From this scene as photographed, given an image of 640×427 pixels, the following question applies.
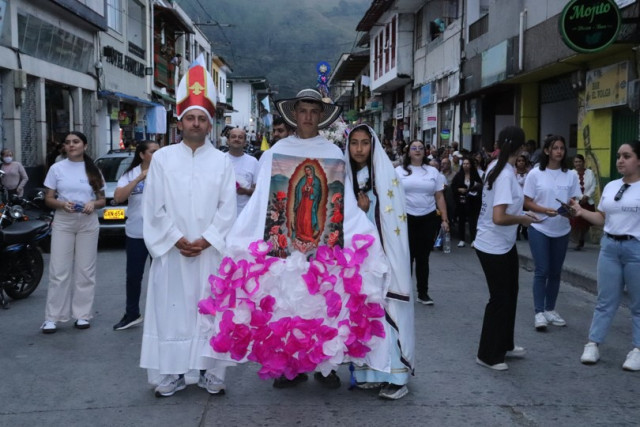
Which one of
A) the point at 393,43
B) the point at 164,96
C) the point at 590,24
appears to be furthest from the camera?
the point at 164,96

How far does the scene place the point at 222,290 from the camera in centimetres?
456

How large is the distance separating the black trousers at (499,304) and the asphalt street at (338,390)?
0.17 meters

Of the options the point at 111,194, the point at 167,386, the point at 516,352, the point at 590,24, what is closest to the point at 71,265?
the point at 167,386

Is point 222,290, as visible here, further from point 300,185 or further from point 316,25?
point 316,25

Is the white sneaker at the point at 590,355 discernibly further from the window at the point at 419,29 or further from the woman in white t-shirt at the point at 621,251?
the window at the point at 419,29

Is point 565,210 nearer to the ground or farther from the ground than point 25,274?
farther from the ground

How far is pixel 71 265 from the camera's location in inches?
274

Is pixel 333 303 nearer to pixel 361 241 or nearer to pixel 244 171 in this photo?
pixel 361 241

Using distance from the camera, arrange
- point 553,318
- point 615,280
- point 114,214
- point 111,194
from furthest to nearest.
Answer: point 111,194 → point 114,214 → point 553,318 → point 615,280

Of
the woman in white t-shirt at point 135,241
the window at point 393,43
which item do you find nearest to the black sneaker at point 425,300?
the woman in white t-shirt at point 135,241

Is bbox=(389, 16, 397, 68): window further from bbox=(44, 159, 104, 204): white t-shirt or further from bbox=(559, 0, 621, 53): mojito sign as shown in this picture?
bbox=(44, 159, 104, 204): white t-shirt

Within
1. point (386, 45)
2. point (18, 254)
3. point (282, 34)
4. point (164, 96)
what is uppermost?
point (282, 34)

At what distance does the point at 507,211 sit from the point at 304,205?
66.9 inches

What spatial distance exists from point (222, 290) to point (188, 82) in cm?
152
